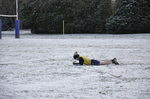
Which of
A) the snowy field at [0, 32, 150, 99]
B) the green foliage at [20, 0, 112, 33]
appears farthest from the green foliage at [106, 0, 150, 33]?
the snowy field at [0, 32, 150, 99]

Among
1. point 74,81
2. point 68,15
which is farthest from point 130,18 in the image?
point 74,81

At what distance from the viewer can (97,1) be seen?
107 ft

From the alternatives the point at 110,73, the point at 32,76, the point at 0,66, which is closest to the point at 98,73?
the point at 110,73

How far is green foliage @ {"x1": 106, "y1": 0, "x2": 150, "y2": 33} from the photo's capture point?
99.2 feet

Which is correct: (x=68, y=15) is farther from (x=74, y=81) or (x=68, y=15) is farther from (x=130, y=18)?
(x=74, y=81)

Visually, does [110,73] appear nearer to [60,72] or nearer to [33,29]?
[60,72]

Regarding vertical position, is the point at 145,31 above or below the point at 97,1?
below

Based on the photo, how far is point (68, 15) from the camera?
108ft

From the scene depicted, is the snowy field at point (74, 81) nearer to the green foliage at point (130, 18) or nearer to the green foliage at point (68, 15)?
the green foliage at point (130, 18)

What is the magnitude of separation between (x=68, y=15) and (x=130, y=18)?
6.24 metres

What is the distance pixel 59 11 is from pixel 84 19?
2792mm

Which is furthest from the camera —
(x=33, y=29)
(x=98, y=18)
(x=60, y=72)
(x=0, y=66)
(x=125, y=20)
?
(x=33, y=29)

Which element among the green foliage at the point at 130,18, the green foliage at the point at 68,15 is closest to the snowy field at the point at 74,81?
the green foliage at the point at 130,18

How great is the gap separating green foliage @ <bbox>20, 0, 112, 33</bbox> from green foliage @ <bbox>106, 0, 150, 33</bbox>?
155cm
